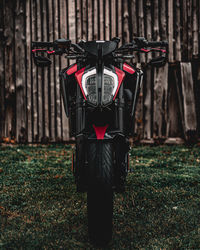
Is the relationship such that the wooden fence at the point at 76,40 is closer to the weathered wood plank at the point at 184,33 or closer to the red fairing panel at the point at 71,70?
the weathered wood plank at the point at 184,33

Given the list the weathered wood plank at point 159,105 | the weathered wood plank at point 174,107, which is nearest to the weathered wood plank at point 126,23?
the weathered wood plank at point 159,105

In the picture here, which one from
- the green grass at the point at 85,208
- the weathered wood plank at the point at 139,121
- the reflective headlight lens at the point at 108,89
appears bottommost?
the green grass at the point at 85,208

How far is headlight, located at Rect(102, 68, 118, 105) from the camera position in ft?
7.88

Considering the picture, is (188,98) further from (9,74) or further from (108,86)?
(108,86)

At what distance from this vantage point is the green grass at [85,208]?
2348 millimetres

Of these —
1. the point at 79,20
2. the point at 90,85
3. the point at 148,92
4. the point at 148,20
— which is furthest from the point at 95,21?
the point at 90,85

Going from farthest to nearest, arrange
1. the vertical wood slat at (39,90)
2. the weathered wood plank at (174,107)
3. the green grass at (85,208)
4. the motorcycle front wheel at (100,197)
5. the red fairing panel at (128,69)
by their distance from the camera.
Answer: the weathered wood plank at (174,107)
the vertical wood slat at (39,90)
the red fairing panel at (128,69)
the green grass at (85,208)
the motorcycle front wheel at (100,197)

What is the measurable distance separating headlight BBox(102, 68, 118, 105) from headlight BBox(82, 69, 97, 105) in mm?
73

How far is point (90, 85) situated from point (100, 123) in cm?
32

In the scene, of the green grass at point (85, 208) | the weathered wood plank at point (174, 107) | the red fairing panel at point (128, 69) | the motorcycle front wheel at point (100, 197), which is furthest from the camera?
the weathered wood plank at point (174, 107)

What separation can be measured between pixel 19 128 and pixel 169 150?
12.2 feet

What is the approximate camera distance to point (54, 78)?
7.62 metres

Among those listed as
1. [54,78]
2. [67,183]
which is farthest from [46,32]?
[67,183]

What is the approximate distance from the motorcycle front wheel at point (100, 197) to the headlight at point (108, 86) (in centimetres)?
42
